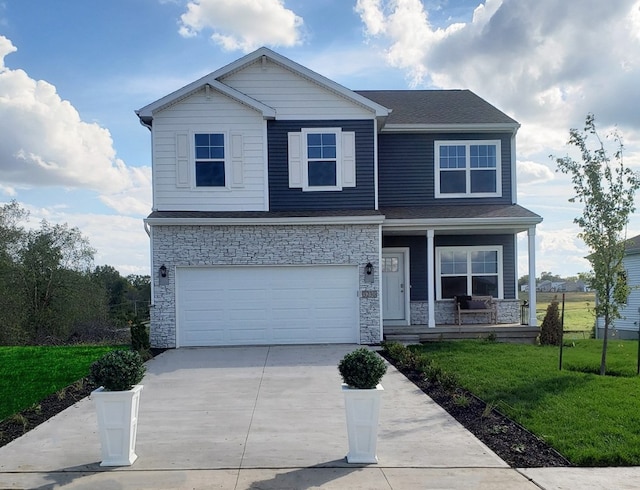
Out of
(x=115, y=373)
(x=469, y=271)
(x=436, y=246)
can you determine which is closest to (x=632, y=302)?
(x=469, y=271)

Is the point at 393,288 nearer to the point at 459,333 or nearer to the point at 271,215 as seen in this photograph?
the point at 459,333

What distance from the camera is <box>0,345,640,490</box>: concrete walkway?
5184mm

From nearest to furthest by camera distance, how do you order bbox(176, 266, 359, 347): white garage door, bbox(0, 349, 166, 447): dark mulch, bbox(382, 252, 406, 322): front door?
bbox(0, 349, 166, 447): dark mulch < bbox(176, 266, 359, 347): white garage door < bbox(382, 252, 406, 322): front door

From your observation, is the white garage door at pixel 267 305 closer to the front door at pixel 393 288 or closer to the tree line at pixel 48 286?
the front door at pixel 393 288

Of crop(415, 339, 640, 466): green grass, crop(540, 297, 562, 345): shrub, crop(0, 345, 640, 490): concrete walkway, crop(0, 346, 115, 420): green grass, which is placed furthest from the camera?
crop(540, 297, 562, 345): shrub

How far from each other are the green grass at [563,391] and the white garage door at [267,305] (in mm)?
2275

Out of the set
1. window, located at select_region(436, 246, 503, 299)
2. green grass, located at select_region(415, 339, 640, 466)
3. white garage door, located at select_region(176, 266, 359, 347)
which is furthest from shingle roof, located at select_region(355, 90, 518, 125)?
green grass, located at select_region(415, 339, 640, 466)

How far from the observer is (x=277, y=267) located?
46.0 feet

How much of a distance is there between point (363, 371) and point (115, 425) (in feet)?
8.40

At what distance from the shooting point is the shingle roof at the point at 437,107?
16125mm

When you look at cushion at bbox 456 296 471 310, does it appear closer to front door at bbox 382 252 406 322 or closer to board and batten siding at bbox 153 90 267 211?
front door at bbox 382 252 406 322

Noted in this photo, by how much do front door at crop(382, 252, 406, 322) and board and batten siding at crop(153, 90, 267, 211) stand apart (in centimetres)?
430

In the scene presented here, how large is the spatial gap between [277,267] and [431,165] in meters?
5.62

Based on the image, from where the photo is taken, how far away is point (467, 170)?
53.1ft
